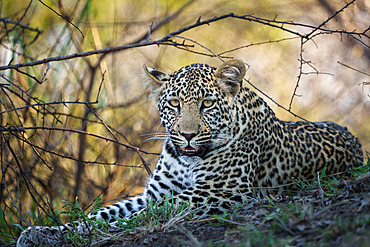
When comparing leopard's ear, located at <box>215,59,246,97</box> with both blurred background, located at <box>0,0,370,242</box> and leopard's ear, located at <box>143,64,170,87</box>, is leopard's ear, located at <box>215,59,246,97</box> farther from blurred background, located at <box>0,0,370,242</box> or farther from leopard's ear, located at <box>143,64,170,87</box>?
blurred background, located at <box>0,0,370,242</box>

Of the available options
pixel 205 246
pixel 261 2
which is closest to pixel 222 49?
pixel 261 2

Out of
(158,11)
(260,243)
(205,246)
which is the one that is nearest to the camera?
(260,243)

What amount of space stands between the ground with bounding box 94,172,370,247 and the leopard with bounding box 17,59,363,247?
0.54 meters

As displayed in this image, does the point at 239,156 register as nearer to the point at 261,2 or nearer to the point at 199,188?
the point at 199,188

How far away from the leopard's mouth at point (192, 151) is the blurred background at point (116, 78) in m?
1.28

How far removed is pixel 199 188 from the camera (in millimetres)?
5180

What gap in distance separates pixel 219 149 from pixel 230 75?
0.89 m

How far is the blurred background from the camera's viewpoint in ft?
26.5

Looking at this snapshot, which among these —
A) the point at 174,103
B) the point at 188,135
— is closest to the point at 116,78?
the point at 174,103

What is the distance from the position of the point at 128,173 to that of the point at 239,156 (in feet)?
13.9

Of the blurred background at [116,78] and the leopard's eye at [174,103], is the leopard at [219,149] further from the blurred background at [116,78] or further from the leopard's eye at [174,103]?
the blurred background at [116,78]

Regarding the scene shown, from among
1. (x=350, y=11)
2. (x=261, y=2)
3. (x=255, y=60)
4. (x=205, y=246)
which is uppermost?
(x=261, y=2)

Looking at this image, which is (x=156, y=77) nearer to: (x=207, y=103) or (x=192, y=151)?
(x=207, y=103)

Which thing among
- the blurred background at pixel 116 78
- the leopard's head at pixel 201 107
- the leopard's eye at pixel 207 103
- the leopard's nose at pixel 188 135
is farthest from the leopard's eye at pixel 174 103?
the blurred background at pixel 116 78
